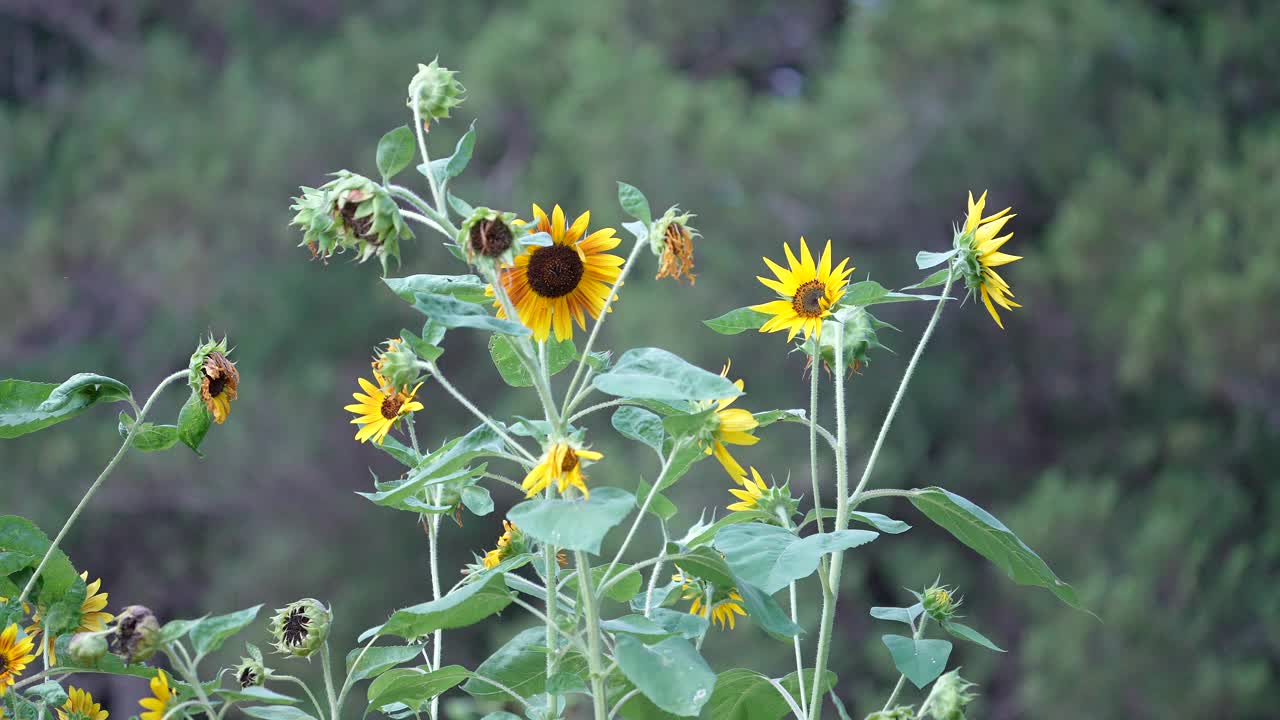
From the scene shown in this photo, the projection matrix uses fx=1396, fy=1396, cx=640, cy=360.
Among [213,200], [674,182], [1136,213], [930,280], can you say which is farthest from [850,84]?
[930,280]

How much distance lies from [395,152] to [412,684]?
0.64ft

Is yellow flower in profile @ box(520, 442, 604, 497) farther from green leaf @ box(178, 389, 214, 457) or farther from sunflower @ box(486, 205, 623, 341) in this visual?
green leaf @ box(178, 389, 214, 457)

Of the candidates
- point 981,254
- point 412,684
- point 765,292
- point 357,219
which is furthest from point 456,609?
point 765,292

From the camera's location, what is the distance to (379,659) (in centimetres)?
54

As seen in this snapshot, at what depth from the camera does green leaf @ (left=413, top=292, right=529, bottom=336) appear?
0.44 metres

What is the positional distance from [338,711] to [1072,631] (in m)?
3.71

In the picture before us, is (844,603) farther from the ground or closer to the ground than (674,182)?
closer to the ground

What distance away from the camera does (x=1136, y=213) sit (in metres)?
4.16

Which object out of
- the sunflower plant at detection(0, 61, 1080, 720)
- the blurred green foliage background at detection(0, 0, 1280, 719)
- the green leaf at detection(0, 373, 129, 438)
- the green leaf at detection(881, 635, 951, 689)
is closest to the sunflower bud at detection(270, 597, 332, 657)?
the sunflower plant at detection(0, 61, 1080, 720)

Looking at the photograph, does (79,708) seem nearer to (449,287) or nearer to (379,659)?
(379,659)

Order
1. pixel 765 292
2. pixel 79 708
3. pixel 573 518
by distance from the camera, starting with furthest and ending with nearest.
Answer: pixel 765 292, pixel 79 708, pixel 573 518

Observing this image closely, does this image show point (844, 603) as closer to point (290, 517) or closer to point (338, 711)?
point (290, 517)

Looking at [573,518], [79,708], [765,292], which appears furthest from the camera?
[765,292]

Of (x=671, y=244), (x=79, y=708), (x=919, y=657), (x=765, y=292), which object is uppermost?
(x=765, y=292)
